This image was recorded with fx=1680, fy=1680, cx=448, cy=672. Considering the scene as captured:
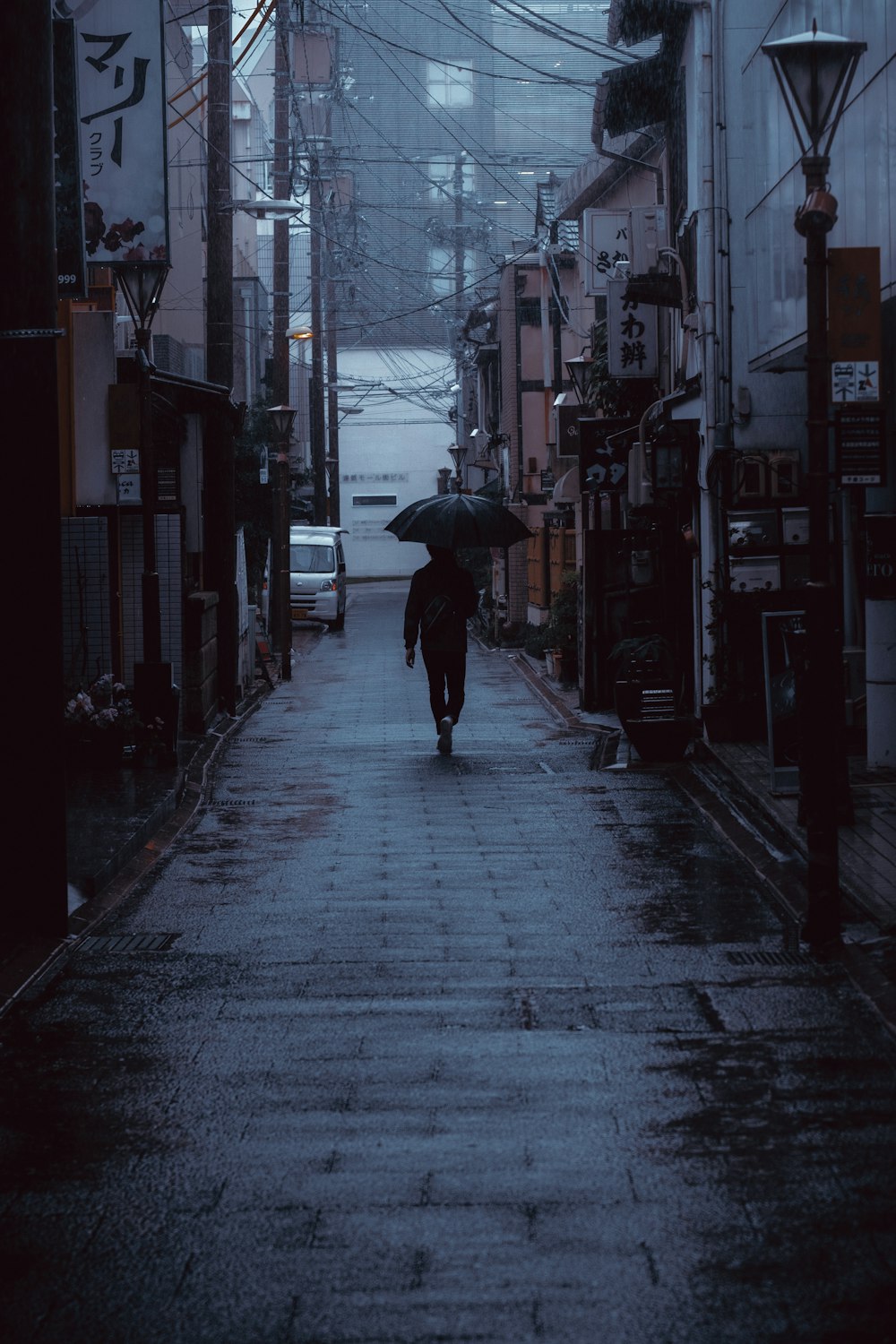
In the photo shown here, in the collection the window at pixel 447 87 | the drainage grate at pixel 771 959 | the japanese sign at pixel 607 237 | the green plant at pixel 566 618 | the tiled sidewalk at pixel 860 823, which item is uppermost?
the window at pixel 447 87

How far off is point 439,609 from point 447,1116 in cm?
1019

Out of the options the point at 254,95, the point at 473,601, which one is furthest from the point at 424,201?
the point at 473,601

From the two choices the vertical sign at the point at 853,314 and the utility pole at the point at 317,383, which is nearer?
the vertical sign at the point at 853,314

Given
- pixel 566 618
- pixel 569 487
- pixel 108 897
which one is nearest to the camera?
pixel 108 897

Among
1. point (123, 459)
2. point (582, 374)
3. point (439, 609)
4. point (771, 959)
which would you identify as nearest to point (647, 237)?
point (582, 374)

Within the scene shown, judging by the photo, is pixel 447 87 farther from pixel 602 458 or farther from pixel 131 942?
pixel 131 942

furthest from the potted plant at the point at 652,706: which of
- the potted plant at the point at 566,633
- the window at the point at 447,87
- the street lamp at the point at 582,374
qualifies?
the window at the point at 447,87

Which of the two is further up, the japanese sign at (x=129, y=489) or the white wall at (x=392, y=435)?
the white wall at (x=392, y=435)

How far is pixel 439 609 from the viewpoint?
15172 mm

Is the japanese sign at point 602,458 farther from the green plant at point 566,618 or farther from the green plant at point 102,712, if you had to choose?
the green plant at point 102,712

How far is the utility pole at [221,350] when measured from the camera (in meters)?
19.5

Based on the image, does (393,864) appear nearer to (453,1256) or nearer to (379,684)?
(453,1256)

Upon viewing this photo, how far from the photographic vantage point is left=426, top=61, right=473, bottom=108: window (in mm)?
73137

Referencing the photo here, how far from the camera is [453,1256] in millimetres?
4070
